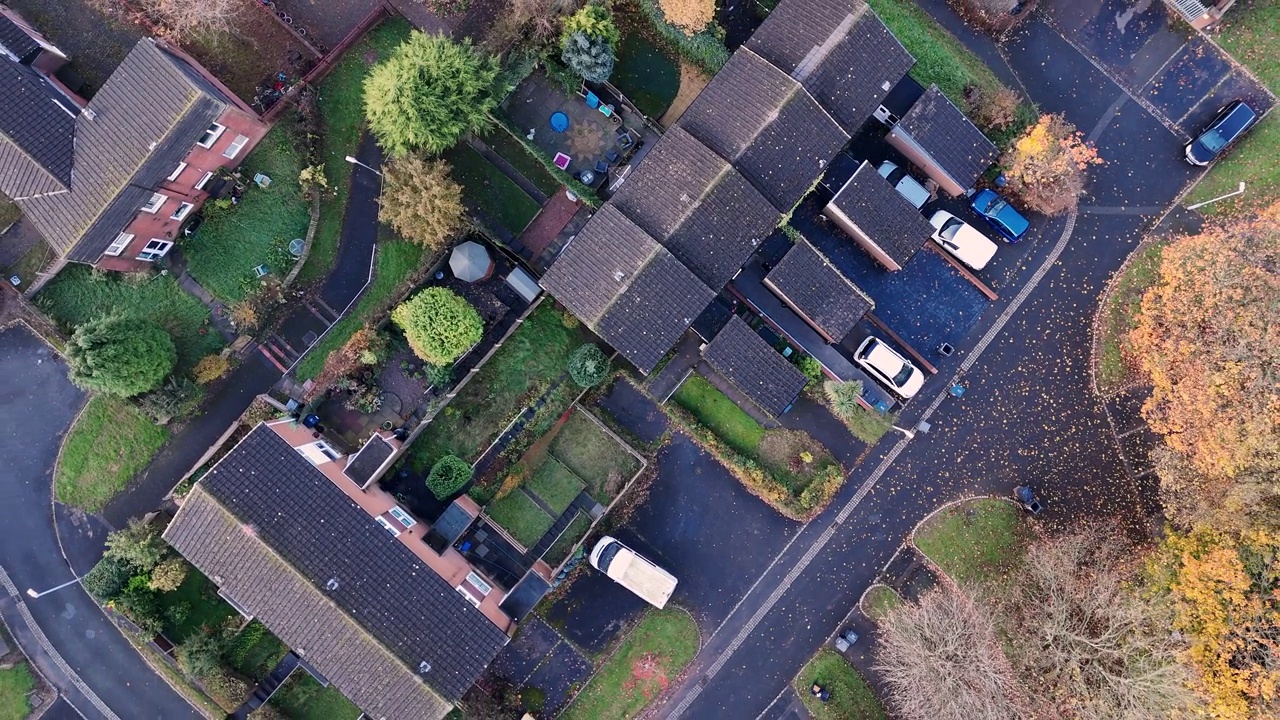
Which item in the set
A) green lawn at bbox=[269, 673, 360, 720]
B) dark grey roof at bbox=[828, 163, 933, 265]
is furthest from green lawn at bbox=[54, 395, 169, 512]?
dark grey roof at bbox=[828, 163, 933, 265]

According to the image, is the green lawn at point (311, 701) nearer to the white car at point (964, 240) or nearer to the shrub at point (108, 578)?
the shrub at point (108, 578)

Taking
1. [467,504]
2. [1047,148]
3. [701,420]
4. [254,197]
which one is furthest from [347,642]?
[1047,148]

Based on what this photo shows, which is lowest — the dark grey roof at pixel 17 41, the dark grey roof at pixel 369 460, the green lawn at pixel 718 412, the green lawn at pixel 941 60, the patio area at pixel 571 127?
the dark grey roof at pixel 369 460

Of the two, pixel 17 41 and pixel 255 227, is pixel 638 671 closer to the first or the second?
pixel 255 227

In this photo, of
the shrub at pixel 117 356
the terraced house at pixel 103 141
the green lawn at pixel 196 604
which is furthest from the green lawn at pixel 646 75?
the green lawn at pixel 196 604

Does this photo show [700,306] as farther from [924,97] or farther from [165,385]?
[165,385]

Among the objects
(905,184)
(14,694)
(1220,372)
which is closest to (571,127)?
(905,184)
